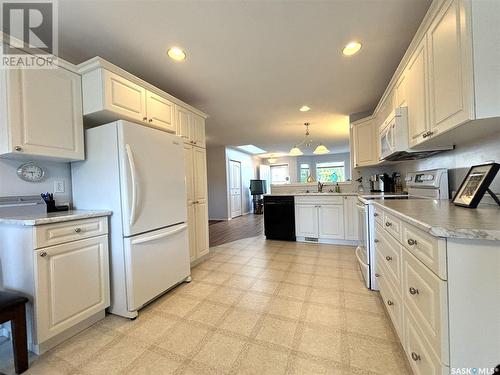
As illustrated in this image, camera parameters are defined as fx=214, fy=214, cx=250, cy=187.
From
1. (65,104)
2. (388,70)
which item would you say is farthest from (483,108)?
(65,104)

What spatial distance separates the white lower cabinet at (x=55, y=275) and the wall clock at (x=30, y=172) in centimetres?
48

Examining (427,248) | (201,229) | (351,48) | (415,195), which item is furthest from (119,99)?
(415,195)

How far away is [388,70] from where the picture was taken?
2432mm

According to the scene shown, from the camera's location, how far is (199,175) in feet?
9.75

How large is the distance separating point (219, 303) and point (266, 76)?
8.05 feet

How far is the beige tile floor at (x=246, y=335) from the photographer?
125 centimetres

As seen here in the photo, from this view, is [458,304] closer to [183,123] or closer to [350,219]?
[183,123]

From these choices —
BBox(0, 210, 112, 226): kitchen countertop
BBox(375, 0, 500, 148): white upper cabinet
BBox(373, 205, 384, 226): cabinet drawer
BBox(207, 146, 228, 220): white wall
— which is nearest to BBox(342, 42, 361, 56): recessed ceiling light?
BBox(375, 0, 500, 148): white upper cabinet

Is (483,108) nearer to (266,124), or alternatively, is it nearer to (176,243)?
(176,243)

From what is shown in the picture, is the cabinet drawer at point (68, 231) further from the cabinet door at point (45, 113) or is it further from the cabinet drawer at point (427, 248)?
the cabinet drawer at point (427, 248)

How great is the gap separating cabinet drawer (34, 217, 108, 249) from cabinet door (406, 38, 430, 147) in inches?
101

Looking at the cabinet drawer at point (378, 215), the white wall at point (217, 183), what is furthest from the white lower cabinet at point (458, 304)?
the white wall at point (217, 183)

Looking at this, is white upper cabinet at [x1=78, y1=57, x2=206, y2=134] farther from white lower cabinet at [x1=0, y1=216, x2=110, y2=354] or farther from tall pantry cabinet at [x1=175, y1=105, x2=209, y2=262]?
white lower cabinet at [x1=0, y1=216, x2=110, y2=354]

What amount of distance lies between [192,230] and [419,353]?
238 cm
